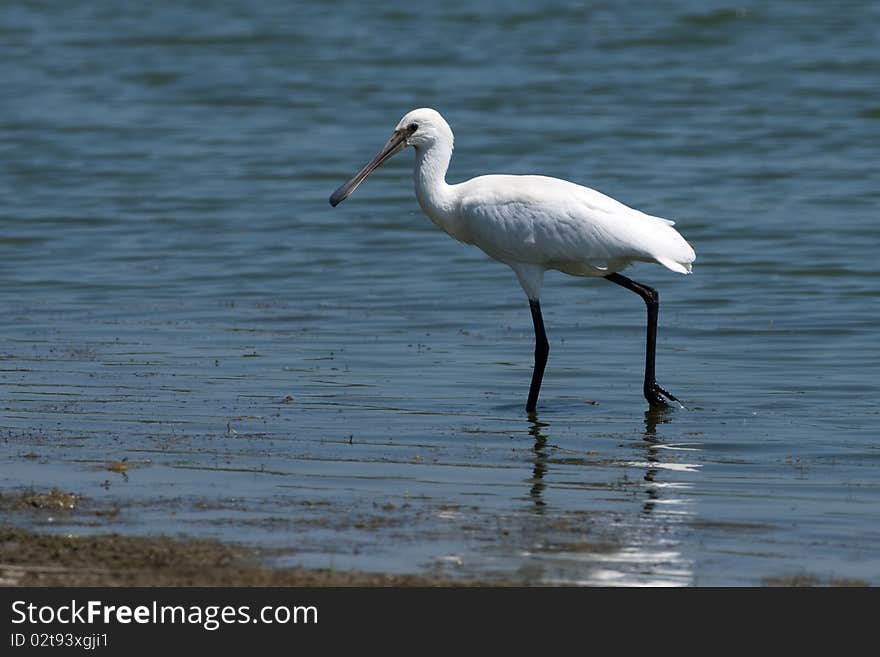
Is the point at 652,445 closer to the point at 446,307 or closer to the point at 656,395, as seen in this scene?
the point at 656,395

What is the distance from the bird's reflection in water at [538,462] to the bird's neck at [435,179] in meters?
1.61

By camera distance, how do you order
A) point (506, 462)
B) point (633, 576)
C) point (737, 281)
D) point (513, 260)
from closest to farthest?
point (633, 576) → point (506, 462) → point (513, 260) → point (737, 281)

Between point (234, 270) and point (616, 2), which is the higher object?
point (616, 2)

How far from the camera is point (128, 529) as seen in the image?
291 inches

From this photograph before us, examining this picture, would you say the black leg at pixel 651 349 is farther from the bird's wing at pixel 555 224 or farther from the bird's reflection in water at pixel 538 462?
the bird's reflection in water at pixel 538 462

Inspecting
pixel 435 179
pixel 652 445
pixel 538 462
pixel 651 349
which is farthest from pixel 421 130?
pixel 538 462

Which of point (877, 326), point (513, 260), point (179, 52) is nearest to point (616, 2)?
Answer: point (179, 52)

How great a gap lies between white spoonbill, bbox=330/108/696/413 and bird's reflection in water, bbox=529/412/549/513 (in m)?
0.48

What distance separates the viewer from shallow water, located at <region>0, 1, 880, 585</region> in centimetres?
792

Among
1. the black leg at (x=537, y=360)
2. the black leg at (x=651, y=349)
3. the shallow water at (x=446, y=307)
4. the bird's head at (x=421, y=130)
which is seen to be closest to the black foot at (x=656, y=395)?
the black leg at (x=651, y=349)

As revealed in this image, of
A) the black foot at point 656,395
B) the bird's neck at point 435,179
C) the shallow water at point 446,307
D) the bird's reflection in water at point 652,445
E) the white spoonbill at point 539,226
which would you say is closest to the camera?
the shallow water at point 446,307

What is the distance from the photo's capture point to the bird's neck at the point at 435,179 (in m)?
11.5

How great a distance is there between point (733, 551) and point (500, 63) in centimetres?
2392

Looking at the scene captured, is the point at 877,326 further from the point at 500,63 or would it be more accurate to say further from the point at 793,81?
the point at 500,63
